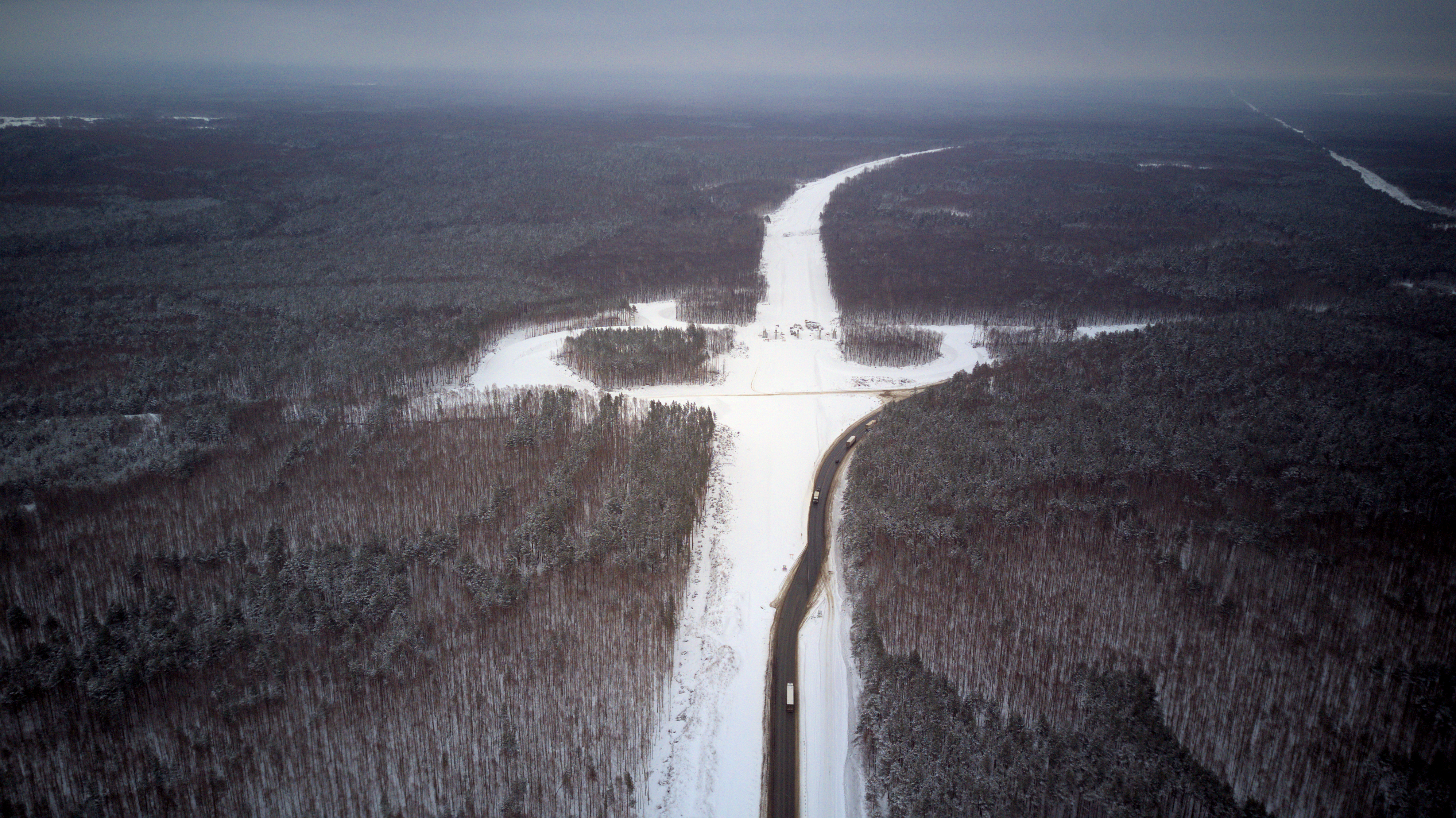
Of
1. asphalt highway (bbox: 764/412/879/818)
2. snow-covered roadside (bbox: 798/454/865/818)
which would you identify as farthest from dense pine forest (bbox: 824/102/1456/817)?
asphalt highway (bbox: 764/412/879/818)

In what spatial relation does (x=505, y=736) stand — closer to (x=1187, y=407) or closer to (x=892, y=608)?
(x=892, y=608)

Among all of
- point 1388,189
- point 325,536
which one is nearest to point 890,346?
point 325,536

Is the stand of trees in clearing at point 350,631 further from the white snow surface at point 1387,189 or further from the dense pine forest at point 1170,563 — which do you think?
the white snow surface at point 1387,189

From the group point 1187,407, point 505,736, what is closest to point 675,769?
point 505,736

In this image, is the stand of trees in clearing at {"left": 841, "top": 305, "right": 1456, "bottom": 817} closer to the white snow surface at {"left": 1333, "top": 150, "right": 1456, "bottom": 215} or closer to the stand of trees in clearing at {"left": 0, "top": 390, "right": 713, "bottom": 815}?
the stand of trees in clearing at {"left": 0, "top": 390, "right": 713, "bottom": 815}

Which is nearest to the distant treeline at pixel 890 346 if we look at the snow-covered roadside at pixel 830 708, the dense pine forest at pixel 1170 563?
the dense pine forest at pixel 1170 563

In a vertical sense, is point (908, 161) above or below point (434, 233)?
above

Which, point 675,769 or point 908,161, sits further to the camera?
point 908,161
